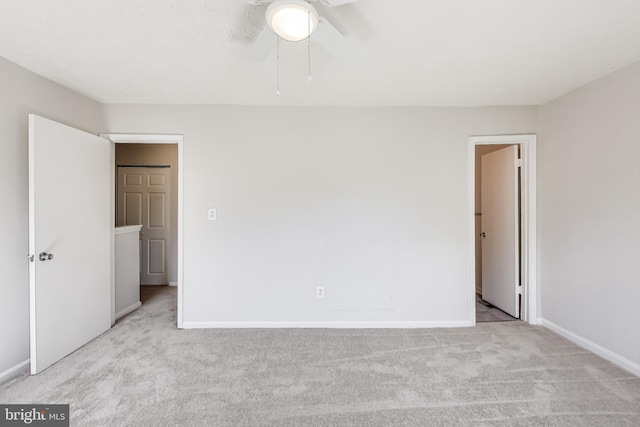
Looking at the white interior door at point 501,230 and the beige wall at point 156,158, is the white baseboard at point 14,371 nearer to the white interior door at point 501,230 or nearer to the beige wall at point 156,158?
the beige wall at point 156,158

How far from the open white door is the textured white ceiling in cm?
57

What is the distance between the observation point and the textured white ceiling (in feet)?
4.85

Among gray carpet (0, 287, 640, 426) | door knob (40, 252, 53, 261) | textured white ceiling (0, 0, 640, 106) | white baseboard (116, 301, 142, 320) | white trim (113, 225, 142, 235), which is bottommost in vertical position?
gray carpet (0, 287, 640, 426)

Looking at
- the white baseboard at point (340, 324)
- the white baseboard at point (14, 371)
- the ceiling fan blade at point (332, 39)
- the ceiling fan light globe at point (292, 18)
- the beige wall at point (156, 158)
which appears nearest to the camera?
the ceiling fan light globe at point (292, 18)

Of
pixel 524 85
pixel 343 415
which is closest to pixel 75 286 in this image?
pixel 343 415

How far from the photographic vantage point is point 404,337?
2600 mm

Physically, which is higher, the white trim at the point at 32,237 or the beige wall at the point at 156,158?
the beige wall at the point at 156,158

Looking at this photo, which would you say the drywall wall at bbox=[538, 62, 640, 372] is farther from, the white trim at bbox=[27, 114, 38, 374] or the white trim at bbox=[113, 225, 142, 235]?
the white trim at bbox=[113, 225, 142, 235]

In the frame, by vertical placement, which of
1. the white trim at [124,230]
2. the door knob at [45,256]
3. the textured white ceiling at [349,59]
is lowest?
the door knob at [45,256]

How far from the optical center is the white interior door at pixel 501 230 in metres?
3.02

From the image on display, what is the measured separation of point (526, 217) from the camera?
289 centimetres

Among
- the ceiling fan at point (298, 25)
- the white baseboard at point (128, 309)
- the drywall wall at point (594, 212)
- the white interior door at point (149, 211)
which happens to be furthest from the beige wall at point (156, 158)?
the drywall wall at point (594, 212)

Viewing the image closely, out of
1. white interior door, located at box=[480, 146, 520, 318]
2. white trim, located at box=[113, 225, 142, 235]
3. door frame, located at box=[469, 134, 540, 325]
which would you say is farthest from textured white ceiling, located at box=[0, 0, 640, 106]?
white trim, located at box=[113, 225, 142, 235]

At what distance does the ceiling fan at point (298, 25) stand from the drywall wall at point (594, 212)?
228 centimetres
